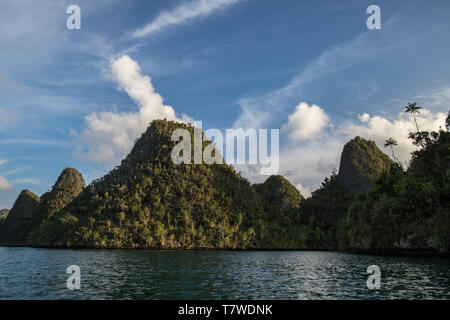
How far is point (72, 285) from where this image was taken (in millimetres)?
28016

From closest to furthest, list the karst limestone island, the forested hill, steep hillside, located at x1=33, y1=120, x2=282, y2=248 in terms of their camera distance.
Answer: the karst limestone island < steep hillside, located at x1=33, y1=120, x2=282, y2=248 < the forested hill

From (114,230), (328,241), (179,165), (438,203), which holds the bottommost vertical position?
(328,241)

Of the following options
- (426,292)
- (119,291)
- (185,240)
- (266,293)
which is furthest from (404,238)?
(185,240)

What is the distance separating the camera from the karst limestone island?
71113 mm

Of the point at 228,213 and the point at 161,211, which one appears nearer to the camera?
the point at 161,211

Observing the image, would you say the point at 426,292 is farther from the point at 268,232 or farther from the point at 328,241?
the point at 328,241

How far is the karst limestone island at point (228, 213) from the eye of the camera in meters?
71.1

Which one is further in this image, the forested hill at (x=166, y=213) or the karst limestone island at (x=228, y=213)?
the forested hill at (x=166, y=213)

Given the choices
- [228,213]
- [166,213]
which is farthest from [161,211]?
[228,213]

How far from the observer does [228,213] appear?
160000 mm

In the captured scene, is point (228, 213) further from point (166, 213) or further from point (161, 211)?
point (161, 211)

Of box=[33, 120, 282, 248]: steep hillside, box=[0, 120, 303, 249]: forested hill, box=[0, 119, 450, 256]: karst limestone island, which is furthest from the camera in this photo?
box=[0, 120, 303, 249]: forested hill

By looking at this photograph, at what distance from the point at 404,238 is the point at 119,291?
6865 centimetres

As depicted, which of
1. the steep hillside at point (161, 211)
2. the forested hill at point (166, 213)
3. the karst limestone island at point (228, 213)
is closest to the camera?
the karst limestone island at point (228, 213)
